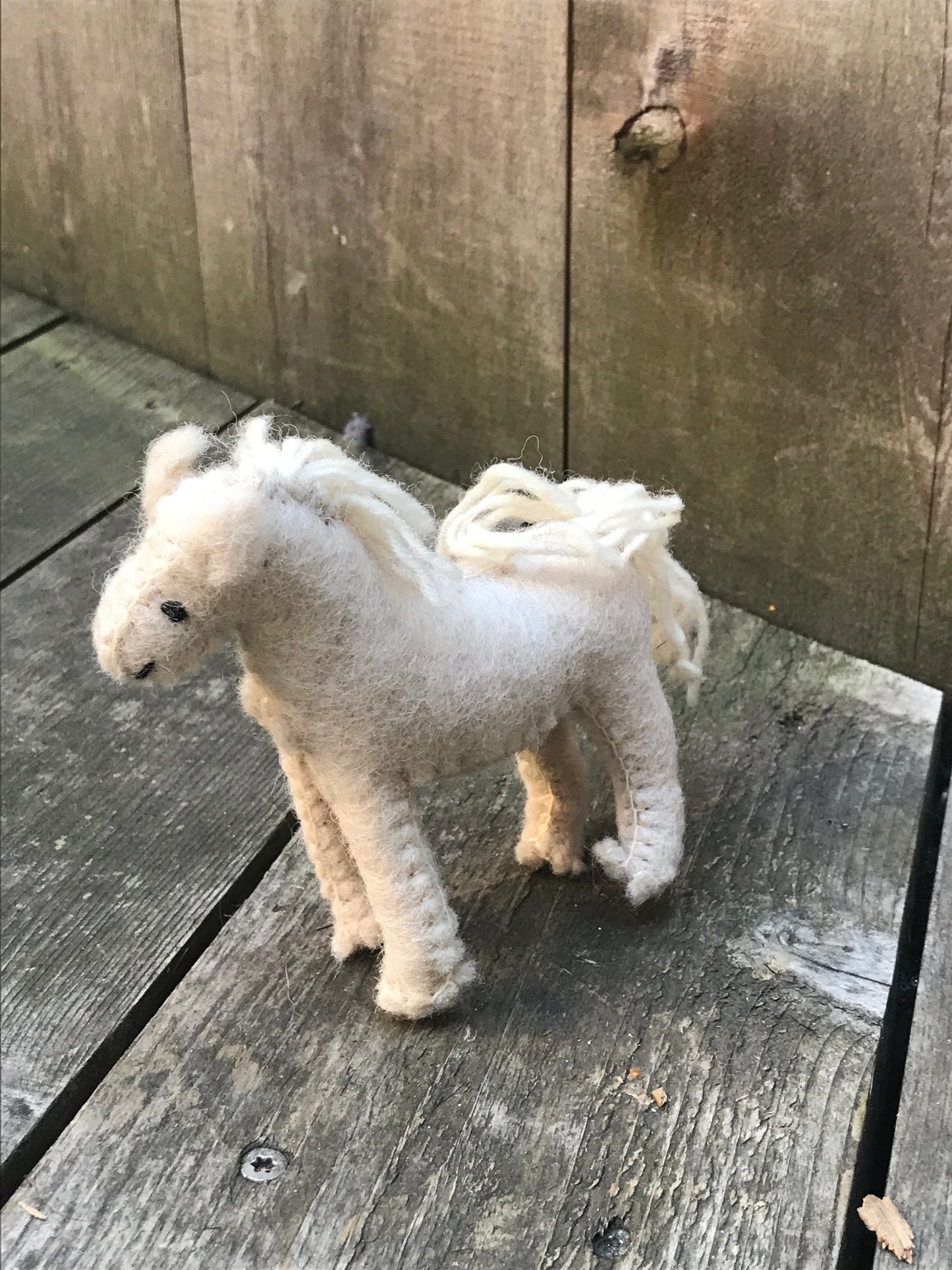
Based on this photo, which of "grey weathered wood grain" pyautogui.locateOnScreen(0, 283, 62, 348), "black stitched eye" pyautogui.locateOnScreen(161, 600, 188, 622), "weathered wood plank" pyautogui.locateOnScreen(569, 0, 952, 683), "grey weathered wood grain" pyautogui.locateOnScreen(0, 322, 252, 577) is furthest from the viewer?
"grey weathered wood grain" pyautogui.locateOnScreen(0, 283, 62, 348)

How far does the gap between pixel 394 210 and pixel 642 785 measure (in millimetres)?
897

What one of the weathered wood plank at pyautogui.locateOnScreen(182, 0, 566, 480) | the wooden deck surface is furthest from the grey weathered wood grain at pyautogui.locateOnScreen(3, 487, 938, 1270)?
the weathered wood plank at pyautogui.locateOnScreen(182, 0, 566, 480)

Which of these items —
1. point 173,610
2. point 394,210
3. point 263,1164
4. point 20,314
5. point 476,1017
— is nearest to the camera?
point 173,610

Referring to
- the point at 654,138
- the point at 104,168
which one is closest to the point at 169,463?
the point at 654,138

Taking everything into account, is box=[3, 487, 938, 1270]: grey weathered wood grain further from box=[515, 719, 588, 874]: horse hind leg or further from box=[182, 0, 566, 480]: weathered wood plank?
box=[182, 0, 566, 480]: weathered wood plank

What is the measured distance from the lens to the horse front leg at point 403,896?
102 centimetres

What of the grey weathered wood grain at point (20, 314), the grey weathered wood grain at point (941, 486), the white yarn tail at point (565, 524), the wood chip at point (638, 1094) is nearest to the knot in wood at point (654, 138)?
the grey weathered wood grain at point (941, 486)

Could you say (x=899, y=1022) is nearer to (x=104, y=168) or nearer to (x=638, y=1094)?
(x=638, y=1094)

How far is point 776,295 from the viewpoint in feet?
4.63

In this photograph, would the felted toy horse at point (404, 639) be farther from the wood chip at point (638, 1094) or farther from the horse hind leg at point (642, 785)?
the wood chip at point (638, 1094)

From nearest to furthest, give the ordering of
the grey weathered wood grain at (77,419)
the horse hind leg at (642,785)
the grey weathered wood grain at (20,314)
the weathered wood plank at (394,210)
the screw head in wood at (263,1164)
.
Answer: the screw head in wood at (263,1164) → the horse hind leg at (642,785) → the weathered wood plank at (394,210) → the grey weathered wood grain at (77,419) → the grey weathered wood grain at (20,314)

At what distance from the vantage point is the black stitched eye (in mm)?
899

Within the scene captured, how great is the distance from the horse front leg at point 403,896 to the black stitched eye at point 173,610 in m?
0.20

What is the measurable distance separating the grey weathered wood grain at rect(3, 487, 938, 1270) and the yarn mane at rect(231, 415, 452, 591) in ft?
1.34
